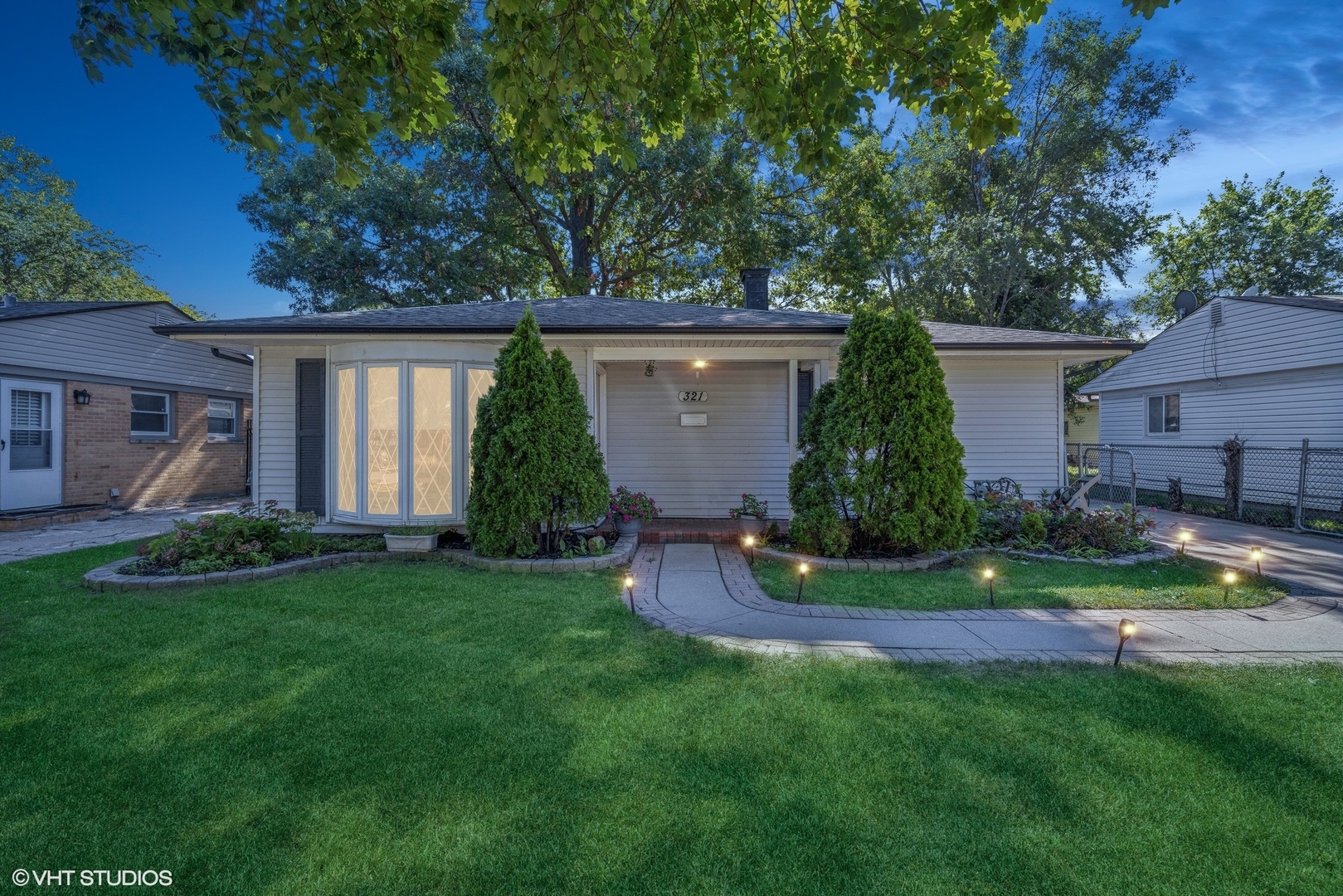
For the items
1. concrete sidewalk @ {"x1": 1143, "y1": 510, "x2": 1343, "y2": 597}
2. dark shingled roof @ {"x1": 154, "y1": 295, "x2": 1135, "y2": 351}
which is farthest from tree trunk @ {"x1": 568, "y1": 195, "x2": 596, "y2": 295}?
concrete sidewalk @ {"x1": 1143, "y1": 510, "x2": 1343, "y2": 597}

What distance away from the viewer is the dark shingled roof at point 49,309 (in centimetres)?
971

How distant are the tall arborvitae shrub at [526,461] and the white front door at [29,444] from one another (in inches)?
363

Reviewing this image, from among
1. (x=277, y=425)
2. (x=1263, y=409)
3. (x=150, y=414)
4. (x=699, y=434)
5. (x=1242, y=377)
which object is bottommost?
(x=699, y=434)

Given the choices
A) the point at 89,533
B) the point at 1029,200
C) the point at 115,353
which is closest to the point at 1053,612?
the point at 89,533

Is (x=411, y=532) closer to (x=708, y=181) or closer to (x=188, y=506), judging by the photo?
(x=188, y=506)

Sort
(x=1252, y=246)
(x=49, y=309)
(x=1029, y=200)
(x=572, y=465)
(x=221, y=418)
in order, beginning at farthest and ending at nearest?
(x=1252, y=246)
(x=1029, y=200)
(x=221, y=418)
(x=49, y=309)
(x=572, y=465)

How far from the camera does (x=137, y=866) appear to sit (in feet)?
6.31

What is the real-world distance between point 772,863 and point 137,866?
2.07m

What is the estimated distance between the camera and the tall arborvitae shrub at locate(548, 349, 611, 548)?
6297 millimetres

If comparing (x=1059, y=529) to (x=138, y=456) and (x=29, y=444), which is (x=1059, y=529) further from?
(x=138, y=456)

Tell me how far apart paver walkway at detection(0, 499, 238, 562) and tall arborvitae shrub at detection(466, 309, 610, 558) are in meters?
5.46

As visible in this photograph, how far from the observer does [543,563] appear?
6031mm

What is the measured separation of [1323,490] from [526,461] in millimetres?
13302

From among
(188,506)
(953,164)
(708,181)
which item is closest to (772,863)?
(188,506)
